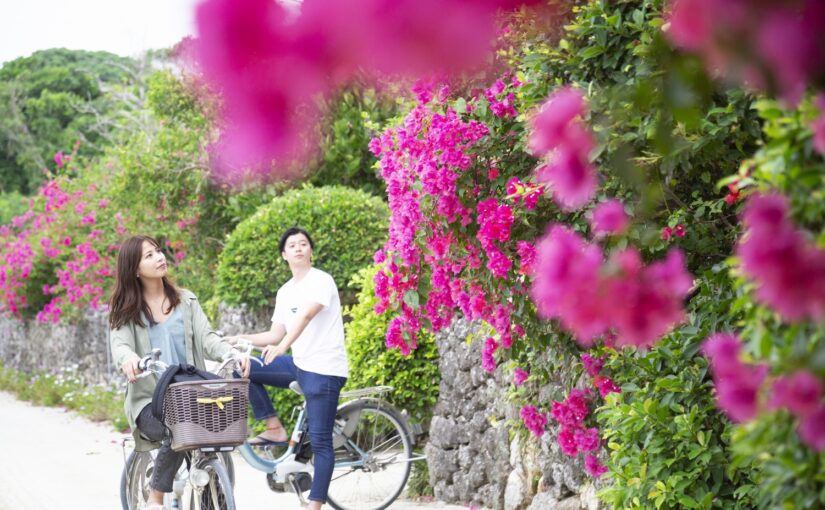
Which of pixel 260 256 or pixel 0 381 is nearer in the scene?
pixel 260 256

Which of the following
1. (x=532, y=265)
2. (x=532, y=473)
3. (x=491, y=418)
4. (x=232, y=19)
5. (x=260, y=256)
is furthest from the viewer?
(x=260, y=256)

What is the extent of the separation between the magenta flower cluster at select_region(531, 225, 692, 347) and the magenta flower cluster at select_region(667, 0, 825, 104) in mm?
301

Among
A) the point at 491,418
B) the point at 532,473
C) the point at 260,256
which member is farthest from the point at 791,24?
the point at 260,256

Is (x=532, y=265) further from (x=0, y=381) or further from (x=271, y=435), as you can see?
(x=0, y=381)

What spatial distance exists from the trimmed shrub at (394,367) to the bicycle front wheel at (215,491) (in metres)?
2.60

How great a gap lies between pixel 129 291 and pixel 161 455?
0.91 metres

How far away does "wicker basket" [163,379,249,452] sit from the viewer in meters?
4.97

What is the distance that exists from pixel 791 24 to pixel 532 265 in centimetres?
339

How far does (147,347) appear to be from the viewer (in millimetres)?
5520

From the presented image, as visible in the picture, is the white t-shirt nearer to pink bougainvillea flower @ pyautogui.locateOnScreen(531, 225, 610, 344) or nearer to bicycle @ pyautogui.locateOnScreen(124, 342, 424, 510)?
bicycle @ pyautogui.locateOnScreen(124, 342, 424, 510)

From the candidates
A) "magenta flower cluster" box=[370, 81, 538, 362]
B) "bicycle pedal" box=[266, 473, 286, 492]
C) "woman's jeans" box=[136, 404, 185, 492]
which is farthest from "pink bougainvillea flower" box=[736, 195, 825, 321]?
"bicycle pedal" box=[266, 473, 286, 492]

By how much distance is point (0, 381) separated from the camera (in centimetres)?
1944

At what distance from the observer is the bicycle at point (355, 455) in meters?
6.46

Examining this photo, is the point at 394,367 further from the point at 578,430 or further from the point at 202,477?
the point at 578,430
